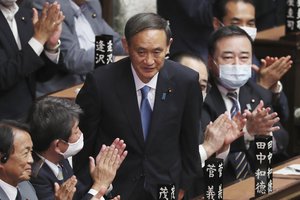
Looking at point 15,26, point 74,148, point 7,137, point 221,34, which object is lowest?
point 74,148

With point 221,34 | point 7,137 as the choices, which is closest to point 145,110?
point 7,137

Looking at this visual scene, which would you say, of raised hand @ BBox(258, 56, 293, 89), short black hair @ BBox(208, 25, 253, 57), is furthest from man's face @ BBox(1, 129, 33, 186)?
raised hand @ BBox(258, 56, 293, 89)

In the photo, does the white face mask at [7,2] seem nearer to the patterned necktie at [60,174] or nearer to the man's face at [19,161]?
the patterned necktie at [60,174]

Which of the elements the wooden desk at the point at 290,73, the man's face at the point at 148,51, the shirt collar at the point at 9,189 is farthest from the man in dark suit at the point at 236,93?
the shirt collar at the point at 9,189

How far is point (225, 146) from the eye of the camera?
20.0 ft

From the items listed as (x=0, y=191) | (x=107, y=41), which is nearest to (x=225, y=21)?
(x=107, y=41)

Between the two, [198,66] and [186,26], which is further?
[186,26]

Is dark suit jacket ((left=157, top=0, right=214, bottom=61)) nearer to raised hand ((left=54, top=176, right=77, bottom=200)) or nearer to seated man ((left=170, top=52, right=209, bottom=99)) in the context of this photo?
seated man ((left=170, top=52, right=209, bottom=99))

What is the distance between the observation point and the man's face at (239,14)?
7266 mm

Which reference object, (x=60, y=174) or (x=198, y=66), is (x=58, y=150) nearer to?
(x=60, y=174)

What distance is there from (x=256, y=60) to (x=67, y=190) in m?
2.91

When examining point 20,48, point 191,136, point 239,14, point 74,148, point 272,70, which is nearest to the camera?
point 74,148

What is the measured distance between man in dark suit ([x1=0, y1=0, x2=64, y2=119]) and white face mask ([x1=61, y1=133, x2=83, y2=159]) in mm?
872

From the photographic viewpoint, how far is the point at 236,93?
6402mm
